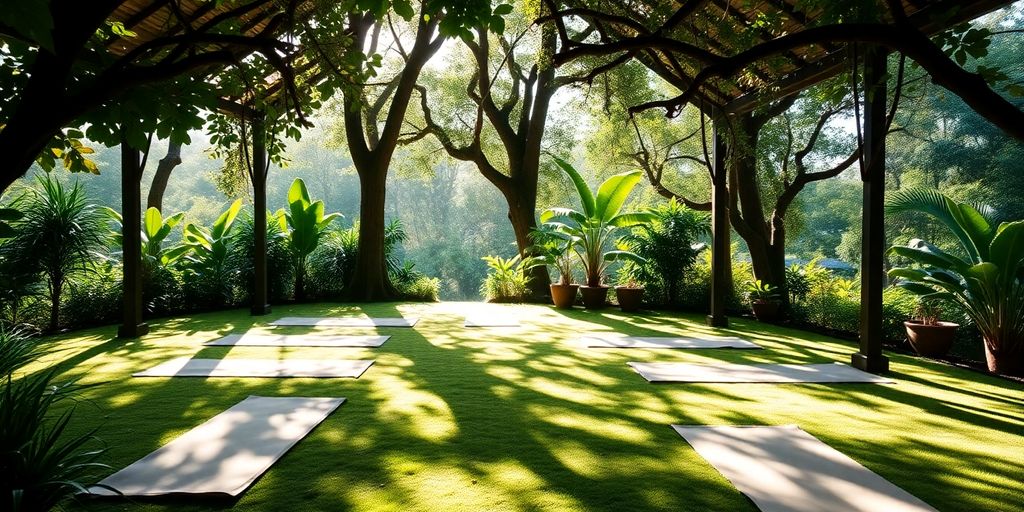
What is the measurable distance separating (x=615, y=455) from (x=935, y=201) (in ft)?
14.6

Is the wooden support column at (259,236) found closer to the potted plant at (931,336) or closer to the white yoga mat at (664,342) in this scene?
the white yoga mat at (664,342)

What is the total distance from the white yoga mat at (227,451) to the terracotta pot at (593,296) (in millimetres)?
6015

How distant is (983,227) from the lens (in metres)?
4.77

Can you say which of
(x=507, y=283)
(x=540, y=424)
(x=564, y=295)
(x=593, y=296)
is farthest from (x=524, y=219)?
(x=540, y=424)

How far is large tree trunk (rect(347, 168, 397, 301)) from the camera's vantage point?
9.47 m

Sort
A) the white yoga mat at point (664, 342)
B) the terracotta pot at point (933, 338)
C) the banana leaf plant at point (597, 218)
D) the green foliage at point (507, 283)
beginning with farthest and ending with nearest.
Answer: the green foliage at point (507, 283), the banana leaf plant at point (597, 218), the white yoga mat at point (664, 342), the terracotta pot at point (933, 338)

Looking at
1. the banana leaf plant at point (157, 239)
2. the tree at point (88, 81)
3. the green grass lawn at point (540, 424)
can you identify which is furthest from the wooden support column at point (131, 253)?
the tree at point (88, 81)

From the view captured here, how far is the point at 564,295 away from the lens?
8836 millimetres

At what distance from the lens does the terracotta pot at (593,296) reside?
8.82m

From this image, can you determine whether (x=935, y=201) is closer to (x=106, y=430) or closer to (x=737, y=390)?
(x=737, y=390)

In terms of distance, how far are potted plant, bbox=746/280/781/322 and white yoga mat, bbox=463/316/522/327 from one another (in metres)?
3.48

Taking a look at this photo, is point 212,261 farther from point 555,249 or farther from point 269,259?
point 555,249

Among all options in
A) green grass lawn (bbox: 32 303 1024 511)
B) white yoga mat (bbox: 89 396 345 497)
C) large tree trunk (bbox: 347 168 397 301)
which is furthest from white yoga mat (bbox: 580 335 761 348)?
large tree trunk (bbox: 347 168 397 301)

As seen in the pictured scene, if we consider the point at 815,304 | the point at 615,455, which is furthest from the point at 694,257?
the point at 615,455
